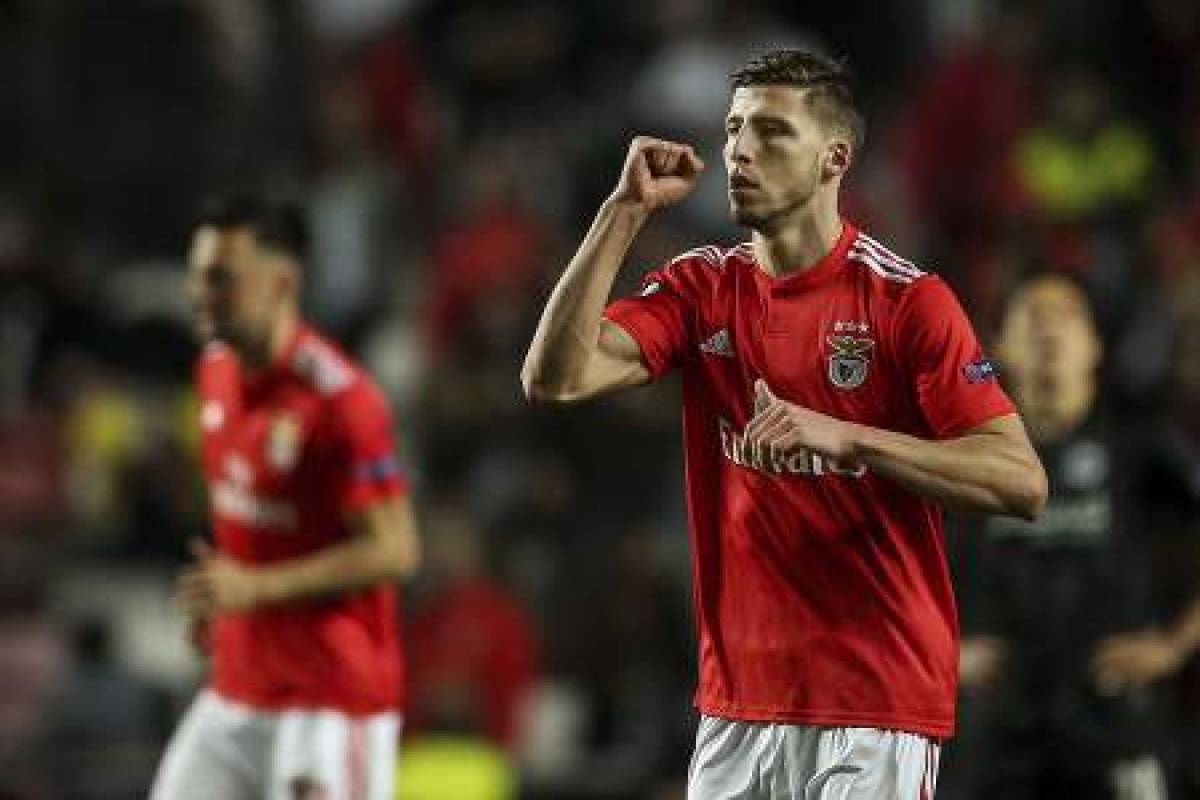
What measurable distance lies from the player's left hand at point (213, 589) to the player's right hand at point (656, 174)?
2066 millimetres

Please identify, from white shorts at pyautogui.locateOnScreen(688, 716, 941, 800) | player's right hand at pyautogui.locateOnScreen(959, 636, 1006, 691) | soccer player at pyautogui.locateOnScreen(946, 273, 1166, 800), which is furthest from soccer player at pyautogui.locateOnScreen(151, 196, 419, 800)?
white shorts at pyautogui.locateOnScreen(688, 716, 941, 800)

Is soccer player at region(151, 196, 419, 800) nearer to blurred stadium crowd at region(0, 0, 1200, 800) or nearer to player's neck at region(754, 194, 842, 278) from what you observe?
player's neck at region(754, 194, 842, 278)

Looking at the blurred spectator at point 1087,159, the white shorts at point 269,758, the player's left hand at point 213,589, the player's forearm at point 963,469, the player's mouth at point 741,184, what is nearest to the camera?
the player's forearm at point 963,469

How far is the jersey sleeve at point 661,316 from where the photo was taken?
218 inches

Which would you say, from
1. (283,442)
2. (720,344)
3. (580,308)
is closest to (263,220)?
(283,442)

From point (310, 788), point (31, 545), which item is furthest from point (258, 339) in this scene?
point (31, 545)

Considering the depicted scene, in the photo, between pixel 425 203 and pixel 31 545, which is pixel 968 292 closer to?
pixel 425 203

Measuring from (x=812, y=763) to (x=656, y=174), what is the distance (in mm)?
1249

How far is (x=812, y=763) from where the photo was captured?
215 inches

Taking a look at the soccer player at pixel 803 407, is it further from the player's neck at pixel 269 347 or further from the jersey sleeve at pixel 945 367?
the player's neck at pixel 269 347

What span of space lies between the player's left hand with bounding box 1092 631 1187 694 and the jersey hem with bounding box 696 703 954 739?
1.70 m

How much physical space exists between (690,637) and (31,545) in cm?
289

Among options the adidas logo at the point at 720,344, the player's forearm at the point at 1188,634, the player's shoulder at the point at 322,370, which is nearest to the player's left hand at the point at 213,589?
the player's shoulder at the point at 322,370

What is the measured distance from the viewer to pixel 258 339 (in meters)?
7.24
